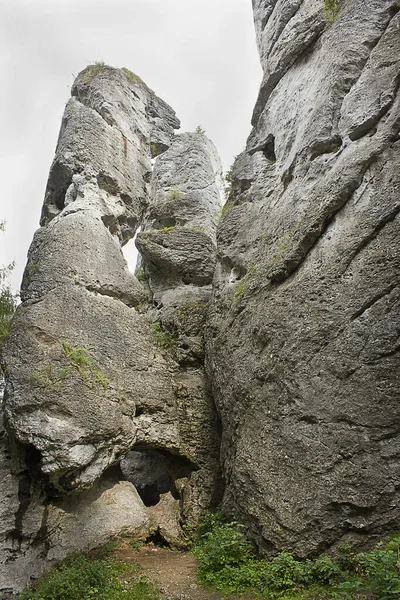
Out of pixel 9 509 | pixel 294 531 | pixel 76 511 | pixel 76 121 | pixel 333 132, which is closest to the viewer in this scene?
pixel 294 531

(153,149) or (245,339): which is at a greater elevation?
(153,149)

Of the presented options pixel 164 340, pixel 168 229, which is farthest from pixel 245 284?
pixel 168 229

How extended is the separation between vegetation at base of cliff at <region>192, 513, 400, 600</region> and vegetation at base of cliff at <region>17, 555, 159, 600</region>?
1001mm

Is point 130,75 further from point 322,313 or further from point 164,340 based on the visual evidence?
point 322,313

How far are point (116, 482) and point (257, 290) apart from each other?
494 centimetres

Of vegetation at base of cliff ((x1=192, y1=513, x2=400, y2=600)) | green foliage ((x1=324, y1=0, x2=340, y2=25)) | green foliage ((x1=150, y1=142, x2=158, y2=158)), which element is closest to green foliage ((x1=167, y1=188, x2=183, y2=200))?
green foliage ((x1=150, y1=142, x2=158, y2=158))

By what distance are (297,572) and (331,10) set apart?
11837mm

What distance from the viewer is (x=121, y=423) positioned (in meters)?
8.35

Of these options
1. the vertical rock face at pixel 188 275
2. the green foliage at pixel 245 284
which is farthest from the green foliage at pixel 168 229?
the green foliage at pixel 245 284

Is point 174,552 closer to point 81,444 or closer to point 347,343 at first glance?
point 81,444

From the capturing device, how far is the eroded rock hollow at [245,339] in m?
6.25

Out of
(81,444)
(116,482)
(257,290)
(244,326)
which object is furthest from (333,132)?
(116,482)

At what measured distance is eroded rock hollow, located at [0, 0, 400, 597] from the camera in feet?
20.5

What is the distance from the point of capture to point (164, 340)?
1068 cm
